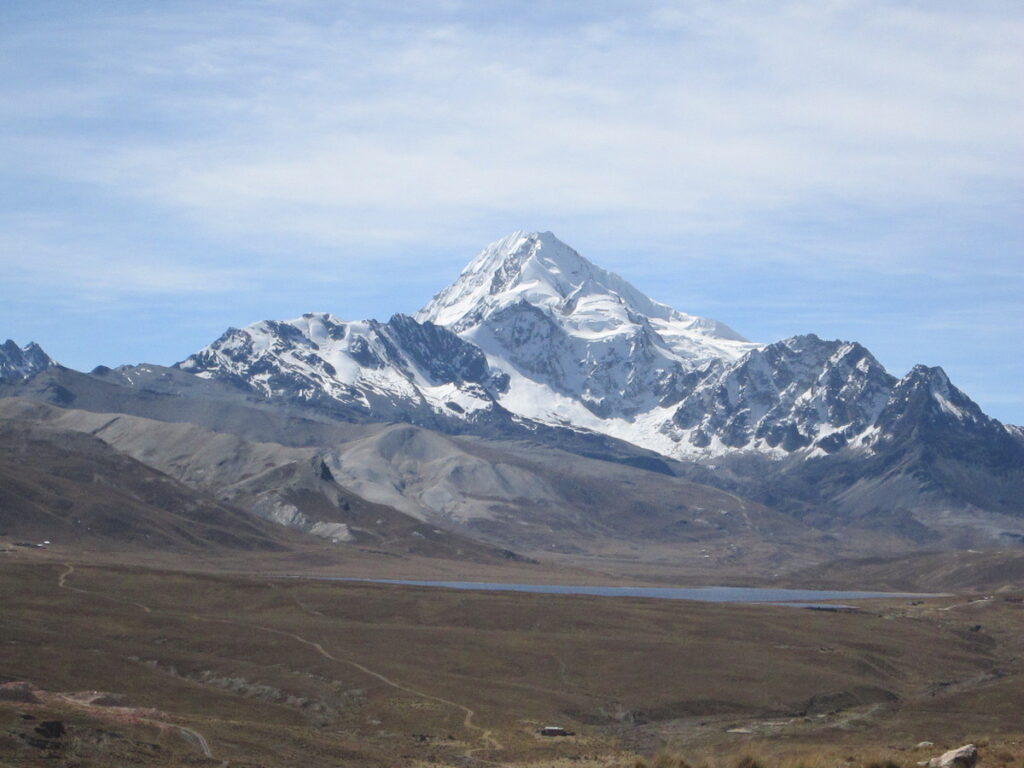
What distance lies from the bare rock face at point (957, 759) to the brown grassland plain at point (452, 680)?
1.70m

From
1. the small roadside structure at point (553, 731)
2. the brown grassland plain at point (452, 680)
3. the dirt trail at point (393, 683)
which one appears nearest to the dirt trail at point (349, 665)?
the dirt trail at point (393, 683)

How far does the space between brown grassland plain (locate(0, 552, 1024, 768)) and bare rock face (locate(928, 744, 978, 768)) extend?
5.57 feet

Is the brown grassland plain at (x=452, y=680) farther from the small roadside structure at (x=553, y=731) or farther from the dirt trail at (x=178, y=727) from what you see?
the small roadside structure at (x=553, y=731)

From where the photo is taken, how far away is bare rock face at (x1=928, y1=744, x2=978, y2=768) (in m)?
49.0

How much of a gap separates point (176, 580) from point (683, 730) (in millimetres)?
96796

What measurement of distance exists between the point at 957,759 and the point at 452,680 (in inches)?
3015

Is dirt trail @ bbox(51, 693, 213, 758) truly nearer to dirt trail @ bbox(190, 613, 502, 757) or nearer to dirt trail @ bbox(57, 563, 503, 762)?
dirt trail @ bbox(57, 563, 503, 762)

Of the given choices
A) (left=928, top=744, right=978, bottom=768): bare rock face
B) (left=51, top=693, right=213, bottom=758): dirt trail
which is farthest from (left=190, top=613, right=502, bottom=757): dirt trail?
(left=928, top=744, right=978, bottom=768): bare rock face

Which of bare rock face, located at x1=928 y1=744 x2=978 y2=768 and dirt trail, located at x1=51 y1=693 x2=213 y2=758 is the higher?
bare rock face, located at x1=928 y1=744 x2=978 y2=768

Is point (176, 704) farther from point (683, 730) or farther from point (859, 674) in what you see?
point (859, 674)

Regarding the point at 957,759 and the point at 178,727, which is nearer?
the point at 957,759

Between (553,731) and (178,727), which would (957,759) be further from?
(553,731)

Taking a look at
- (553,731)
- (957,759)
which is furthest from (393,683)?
(957,759)

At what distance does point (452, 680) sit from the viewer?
12138 centimetres
